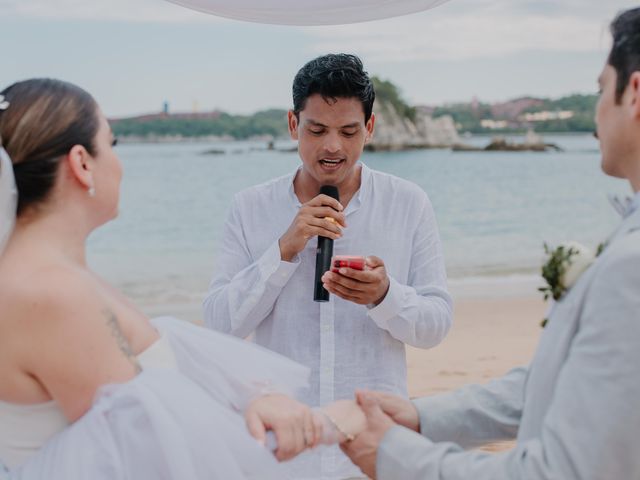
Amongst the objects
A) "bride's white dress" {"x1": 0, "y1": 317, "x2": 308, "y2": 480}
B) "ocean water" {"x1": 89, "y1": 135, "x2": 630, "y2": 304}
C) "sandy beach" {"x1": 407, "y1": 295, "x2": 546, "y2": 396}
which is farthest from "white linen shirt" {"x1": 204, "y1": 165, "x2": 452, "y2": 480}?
"ocean water" {"x1": 89, "y1": 135, "x2": 630, "y2": 304}

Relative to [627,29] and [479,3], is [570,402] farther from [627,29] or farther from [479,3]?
[479,3]

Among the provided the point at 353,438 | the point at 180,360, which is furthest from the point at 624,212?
the point at 180,360

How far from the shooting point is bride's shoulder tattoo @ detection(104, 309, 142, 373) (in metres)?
2.37

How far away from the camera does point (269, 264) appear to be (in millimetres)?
3568

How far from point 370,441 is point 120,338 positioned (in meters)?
0.68

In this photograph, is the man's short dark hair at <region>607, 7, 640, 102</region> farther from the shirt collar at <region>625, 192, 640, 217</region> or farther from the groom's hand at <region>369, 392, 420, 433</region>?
the groom's hand at <region>369, 392, 420, 433</region>

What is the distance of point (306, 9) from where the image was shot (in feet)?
12.8

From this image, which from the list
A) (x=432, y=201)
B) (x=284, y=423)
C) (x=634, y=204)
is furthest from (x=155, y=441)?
(x=432, y=201)

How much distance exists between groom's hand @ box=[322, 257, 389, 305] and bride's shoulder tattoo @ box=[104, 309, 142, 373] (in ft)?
3.51

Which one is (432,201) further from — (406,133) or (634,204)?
(634,204)

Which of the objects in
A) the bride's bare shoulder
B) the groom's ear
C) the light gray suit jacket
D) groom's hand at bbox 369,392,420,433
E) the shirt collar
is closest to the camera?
the light gray suit jacket

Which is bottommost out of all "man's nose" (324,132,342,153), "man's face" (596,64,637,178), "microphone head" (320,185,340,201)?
"microphone head" (320,185,340,201)

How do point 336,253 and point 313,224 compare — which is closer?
point 313,224

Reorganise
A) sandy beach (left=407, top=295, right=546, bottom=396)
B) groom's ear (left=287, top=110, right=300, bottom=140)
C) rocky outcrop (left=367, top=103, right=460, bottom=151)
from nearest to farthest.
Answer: groom's ear (left=287, top=110, right=300, bottom=140) → sandy beach (left=407, top=295, right=546, bottom=396) → rocky outcrop (left=367, top=103, right=460, bottom=151)
